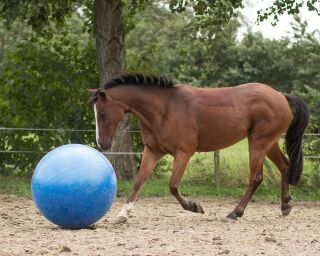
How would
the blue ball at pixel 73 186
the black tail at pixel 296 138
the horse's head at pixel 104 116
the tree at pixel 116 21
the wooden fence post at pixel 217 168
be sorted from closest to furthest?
1. the blue ball at pixel 73 186
2. the horse's head at pixel 104 116
3. the black tail at pixel 296 138
4. the tree at pixel 116 21
5. the wooden fence post at pixel 217 168

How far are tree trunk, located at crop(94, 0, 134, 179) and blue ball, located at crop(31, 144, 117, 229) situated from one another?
20.6ft

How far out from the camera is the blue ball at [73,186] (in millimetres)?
7535

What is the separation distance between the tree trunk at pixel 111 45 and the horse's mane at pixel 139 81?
492cm

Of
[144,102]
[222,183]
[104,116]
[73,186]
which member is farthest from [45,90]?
[73,186]

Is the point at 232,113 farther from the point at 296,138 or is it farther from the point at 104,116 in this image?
the point at 104,116

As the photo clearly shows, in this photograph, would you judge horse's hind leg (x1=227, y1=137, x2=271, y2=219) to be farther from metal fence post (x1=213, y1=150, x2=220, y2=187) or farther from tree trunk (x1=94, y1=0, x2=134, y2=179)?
tree trunk (x1=94, y1=0, x2=134, y2=179)

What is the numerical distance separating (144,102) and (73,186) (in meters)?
1.82

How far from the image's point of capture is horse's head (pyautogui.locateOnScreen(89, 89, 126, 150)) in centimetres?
861

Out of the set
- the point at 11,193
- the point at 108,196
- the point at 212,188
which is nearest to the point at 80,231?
the point at 108,196

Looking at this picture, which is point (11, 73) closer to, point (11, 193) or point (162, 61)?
point (11, 193)

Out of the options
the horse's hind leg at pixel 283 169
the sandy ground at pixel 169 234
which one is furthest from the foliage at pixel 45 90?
the horse's hind leg at pixel 283 169

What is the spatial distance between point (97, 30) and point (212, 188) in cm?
377

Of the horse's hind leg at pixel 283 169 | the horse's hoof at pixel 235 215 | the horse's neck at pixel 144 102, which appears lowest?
the horse's hoof at pixel 235 215

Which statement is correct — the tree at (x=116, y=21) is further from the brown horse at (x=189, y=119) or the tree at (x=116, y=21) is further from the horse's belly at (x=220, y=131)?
the horse's belly at (x=220, y=131)
